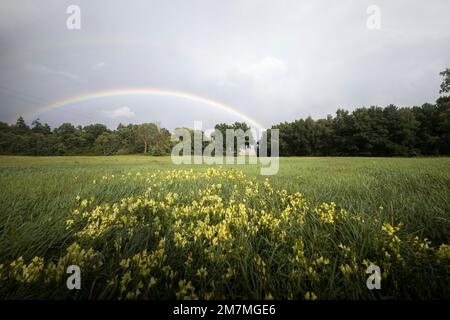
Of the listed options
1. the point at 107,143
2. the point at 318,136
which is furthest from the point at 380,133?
the point at 107,143

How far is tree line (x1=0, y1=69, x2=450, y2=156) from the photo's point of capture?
5263 centimetres

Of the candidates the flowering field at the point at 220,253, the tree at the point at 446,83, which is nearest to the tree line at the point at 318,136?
the tree at the point at 446,83

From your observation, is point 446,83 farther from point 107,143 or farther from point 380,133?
point 107,143

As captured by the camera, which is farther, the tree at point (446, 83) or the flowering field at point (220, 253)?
the tree at point (446, 83)

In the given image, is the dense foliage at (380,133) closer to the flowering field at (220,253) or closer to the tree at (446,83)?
the tree at (446,83)

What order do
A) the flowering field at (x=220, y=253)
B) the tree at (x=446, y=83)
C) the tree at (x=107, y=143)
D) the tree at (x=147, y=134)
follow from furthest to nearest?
1. the tree at (x=147, y=134)
2. the tree at (x=107, y=143)
3. the tree at (x=446, y=83)
4. the flowering field at (x=220, y=253)

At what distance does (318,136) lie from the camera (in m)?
68.9

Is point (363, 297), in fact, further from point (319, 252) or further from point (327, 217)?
point (327, 217)

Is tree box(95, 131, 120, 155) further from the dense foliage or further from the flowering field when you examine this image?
the flowering field

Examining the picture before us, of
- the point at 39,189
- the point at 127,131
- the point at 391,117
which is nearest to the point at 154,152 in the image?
the point at 127,131

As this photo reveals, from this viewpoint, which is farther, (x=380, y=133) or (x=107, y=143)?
(x=107, y=143)

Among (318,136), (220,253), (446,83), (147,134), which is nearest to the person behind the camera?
(220,253)

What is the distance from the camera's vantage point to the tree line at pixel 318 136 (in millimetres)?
52634

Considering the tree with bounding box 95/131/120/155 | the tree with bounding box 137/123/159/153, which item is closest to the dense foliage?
the tree with bounding box 137/123/159/153
